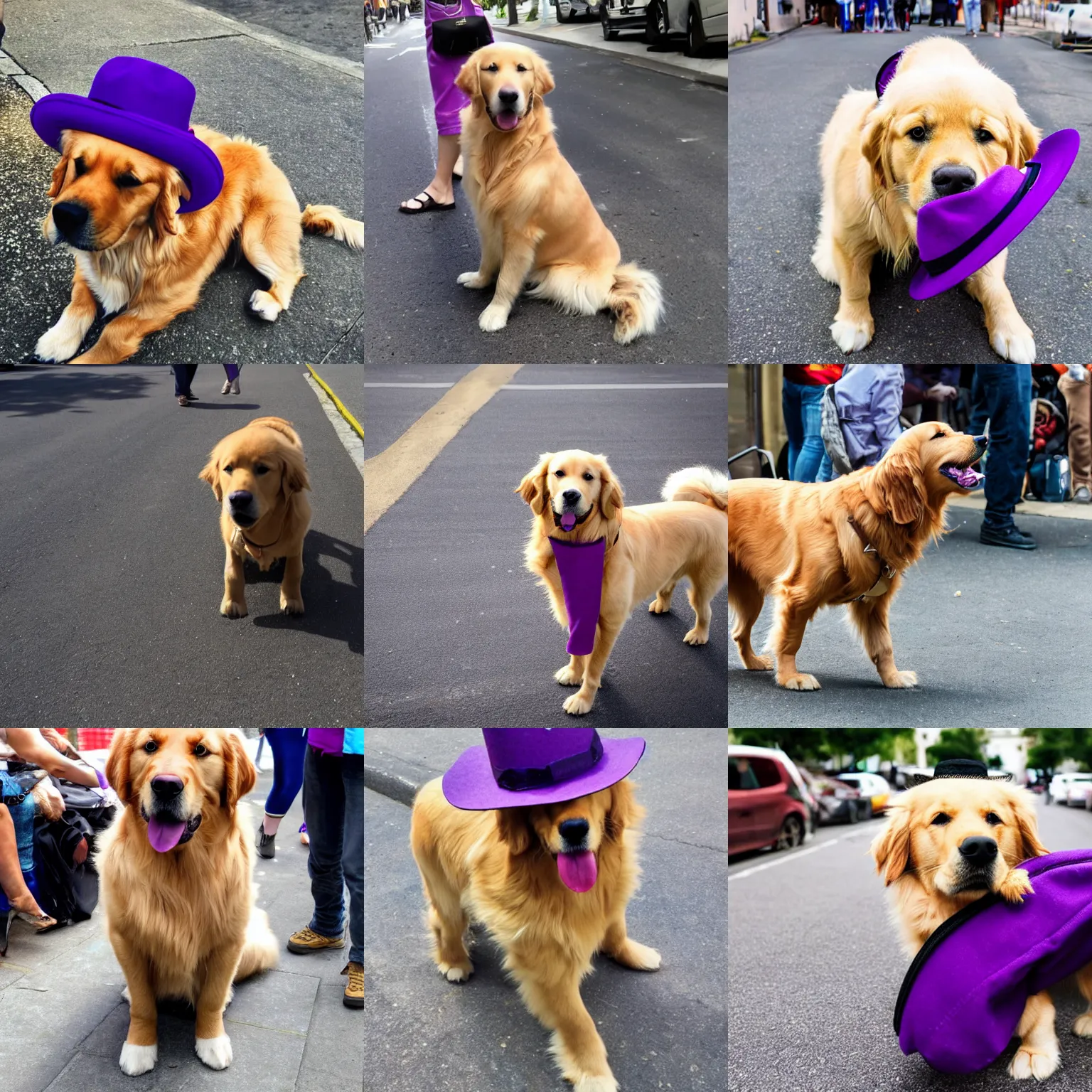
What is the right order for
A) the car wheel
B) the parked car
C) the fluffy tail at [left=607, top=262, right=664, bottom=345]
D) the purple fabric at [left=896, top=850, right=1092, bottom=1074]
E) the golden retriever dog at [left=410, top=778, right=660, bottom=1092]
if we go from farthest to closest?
the car wheel, the parked car, the fluffy tail at [left=607, top=262, right=664, bottom=345], the golden retriever dog at [left=410, top=778, right=660, bottom=1092], the purple fabric at [left=896, top=850, right=1092, bottom=1074]

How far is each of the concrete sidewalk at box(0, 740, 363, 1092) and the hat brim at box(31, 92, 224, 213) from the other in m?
1.83

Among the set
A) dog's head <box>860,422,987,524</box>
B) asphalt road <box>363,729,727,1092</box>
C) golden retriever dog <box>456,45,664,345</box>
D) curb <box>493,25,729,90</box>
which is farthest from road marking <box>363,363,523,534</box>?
dog's head <box>860,422,987,524</box>

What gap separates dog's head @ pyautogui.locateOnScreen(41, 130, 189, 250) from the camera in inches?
112

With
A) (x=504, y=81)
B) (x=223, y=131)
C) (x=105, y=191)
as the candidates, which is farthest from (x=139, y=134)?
(x=504, y=81)

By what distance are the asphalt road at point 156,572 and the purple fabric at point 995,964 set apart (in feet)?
6.39

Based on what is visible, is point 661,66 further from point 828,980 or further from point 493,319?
point 828,980

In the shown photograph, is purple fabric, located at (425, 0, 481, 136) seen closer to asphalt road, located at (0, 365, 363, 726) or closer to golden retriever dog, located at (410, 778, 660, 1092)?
asphalt road, located at (0, 365, 363, 726)

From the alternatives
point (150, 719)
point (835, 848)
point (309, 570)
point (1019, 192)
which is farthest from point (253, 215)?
point (835, 848)

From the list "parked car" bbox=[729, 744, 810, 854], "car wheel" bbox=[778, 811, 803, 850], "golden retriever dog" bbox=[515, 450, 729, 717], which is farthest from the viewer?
"car wheel" bbox=[778, 811, 803, 850]

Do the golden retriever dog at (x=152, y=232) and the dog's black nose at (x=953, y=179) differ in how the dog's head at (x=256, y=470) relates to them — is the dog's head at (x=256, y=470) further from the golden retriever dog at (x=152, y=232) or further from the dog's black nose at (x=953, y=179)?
the dog's black nose at (x=953, y=179)

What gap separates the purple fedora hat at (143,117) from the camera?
2.83 m

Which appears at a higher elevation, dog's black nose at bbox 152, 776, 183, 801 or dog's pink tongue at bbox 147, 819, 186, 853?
dog's black nose at bbox 152, 776, 183, 801

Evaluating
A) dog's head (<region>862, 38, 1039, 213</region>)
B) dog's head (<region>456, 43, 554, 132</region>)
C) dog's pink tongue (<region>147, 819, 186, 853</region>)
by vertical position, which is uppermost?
dog's head (<region>456, 43, 554, 132</region>)

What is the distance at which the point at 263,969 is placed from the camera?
3.12m
